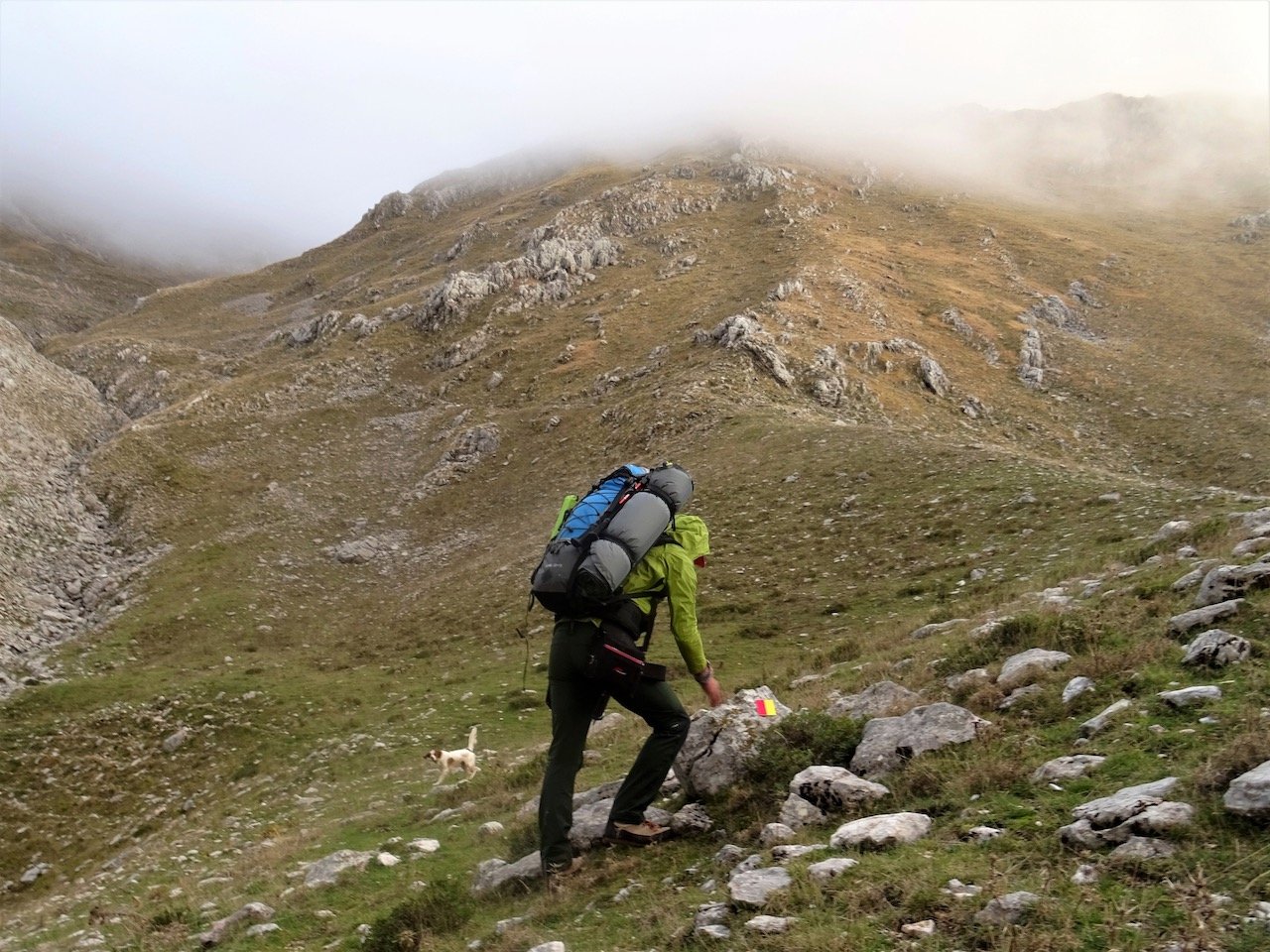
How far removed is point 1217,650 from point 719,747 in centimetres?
508

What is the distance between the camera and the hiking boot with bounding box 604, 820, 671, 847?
7.61 meters

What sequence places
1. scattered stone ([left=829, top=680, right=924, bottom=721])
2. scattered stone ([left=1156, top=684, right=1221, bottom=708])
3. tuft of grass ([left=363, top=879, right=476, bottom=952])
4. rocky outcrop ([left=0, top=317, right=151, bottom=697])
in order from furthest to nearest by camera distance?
rocky outcrop ([left=0, top=317, right=151, bottom=697]) → scattered stone ([left=829, top=680, right=924, bottom=721]) → tuft of grass ([left=363, top=879, right=476, bottom=952]) → scattered stone ([left=1156, top=684, right=1221, bottom=708])

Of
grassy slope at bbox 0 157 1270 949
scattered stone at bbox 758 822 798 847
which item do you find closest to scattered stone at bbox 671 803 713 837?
grassy slope at bbox 0 157 1270 949

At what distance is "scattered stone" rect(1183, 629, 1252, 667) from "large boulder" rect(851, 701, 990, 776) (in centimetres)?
208

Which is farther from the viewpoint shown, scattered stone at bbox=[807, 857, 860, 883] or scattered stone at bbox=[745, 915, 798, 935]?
scattered stone at bbox=[807, 857, 860, 883]

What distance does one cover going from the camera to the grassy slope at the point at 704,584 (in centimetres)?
663

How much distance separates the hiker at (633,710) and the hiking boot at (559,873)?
0.5 inches

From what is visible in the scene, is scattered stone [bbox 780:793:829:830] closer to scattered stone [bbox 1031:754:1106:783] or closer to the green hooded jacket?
the green hooded jacket

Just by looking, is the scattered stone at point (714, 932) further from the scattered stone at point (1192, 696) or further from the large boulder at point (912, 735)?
the scattered stone at point (1192, 696)

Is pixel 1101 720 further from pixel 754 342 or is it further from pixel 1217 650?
pixel 754 342

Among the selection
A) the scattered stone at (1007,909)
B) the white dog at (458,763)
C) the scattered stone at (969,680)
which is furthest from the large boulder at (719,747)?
the white dog at (458,763)

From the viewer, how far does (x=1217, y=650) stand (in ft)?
22.8

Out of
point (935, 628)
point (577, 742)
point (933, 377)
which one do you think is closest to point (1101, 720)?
point (577, 742)

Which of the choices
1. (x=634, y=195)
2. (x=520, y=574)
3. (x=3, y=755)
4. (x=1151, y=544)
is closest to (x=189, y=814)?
(x=3, y=755)
